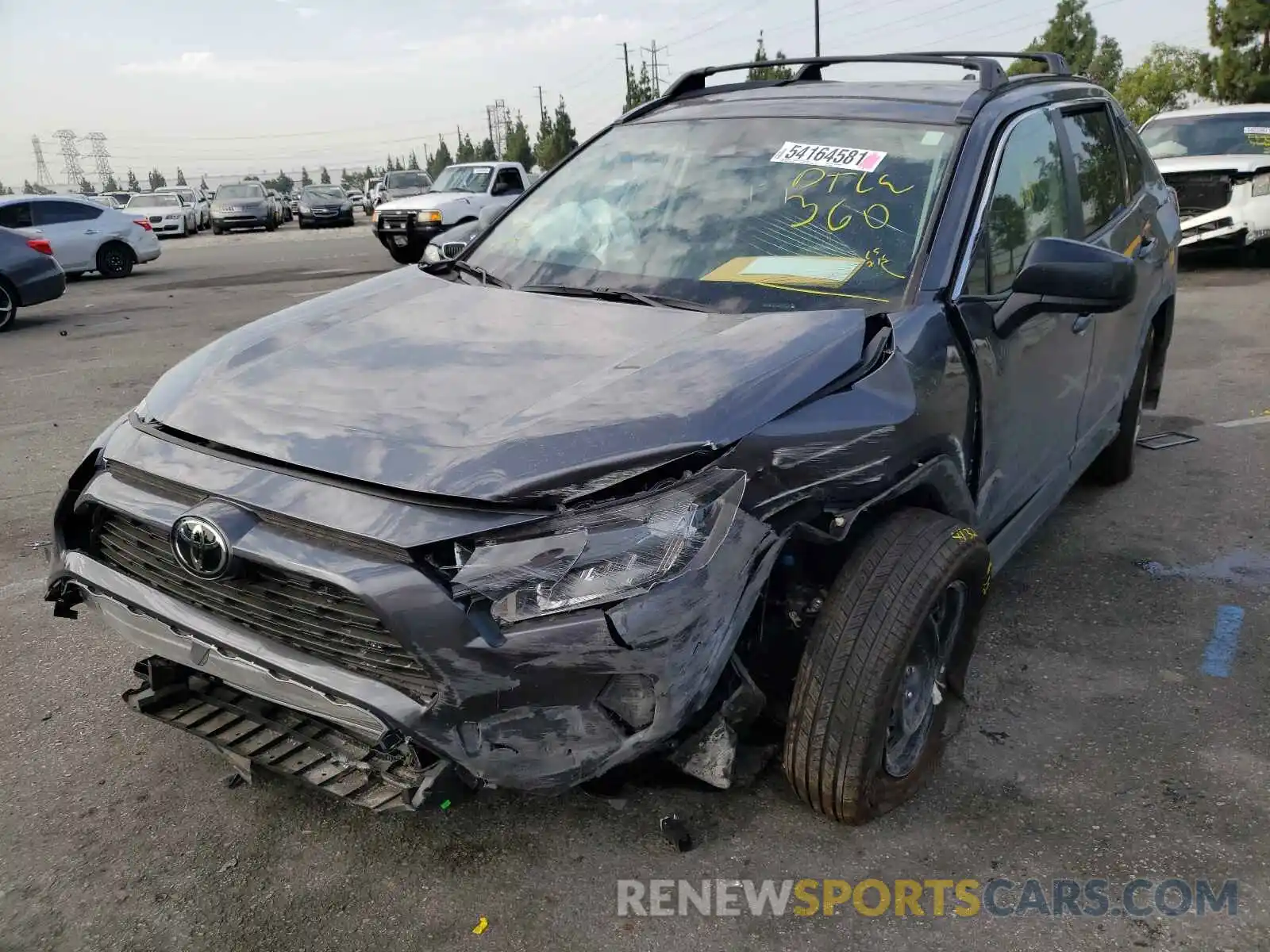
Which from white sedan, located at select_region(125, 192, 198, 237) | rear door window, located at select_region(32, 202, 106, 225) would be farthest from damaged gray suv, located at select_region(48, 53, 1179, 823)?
white sedan, located at select_region(125, 192, 198, 237)

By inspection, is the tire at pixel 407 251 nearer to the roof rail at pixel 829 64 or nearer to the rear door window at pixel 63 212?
the rear door window at pixel 63 212

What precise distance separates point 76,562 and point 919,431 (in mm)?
2049

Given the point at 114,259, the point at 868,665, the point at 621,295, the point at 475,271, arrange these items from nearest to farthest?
the point at 868,665 → the point at 621,295 → the point at 475,271 → the point at 114,259

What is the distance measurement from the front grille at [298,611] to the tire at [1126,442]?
3.63 meters

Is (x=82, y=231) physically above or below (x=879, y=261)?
below

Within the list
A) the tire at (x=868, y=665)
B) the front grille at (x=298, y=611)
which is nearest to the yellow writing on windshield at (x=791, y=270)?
the tire at (x=868, y=665)

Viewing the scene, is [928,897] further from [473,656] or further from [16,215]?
[16,215]

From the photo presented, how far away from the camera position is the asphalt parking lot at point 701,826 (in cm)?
216

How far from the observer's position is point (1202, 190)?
434 inches

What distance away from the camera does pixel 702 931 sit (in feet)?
7.04

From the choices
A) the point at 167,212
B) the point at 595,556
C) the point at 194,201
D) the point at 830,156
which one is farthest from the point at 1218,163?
the point at 194,201

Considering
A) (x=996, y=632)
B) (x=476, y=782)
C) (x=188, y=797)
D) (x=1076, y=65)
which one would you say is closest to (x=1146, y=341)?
(x=996, y=632)

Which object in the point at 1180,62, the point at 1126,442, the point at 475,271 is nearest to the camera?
the point at 475,271

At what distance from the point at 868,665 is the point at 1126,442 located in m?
3.11
